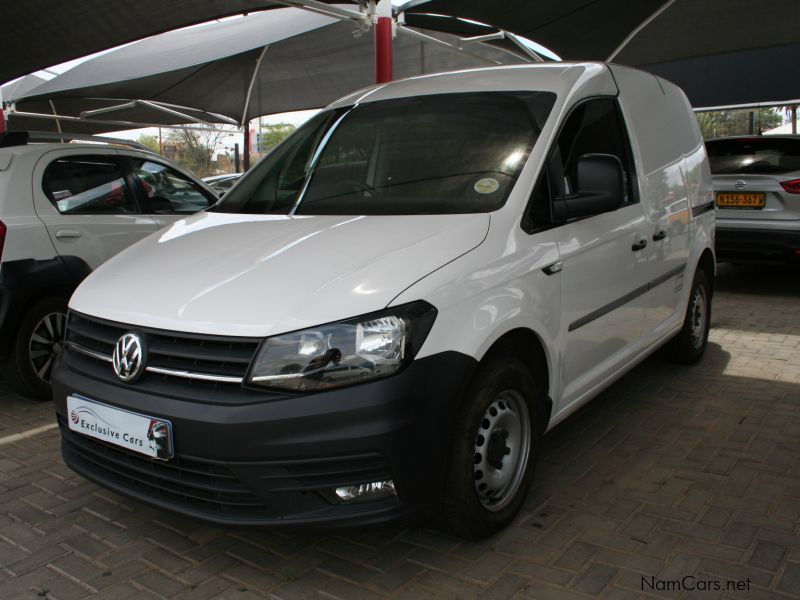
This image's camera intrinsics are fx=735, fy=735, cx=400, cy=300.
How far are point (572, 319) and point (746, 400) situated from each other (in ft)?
6.71

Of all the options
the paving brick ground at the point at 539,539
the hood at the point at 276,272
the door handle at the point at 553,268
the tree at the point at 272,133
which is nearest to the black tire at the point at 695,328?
the paving brick ground at the point at 539,539

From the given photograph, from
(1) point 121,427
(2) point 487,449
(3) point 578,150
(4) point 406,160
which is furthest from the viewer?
(3) point 578,150

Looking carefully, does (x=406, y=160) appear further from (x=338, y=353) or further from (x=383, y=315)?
(x=338, y=353)

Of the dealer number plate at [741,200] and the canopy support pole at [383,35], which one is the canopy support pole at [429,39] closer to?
the canopy support pole at [383,35]

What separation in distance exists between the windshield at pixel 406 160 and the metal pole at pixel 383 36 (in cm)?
572

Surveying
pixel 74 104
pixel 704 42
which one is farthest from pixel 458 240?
pixel 74 104

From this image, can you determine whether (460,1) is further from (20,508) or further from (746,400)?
(20,508)

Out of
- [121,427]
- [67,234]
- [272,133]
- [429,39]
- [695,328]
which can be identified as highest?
[429,39]

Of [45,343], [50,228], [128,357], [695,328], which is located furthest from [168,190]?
[695,328]

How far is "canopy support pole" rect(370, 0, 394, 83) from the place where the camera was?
30.7ft

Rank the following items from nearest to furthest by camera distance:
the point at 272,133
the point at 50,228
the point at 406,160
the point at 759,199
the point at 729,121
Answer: the point at 406,160 → the point at 50,228 → the point at 759,199 → the point at 729,121 → the point at 272,133

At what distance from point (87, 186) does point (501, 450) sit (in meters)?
3.76

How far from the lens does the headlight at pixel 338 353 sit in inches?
92.7

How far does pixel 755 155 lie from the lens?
800 cm
